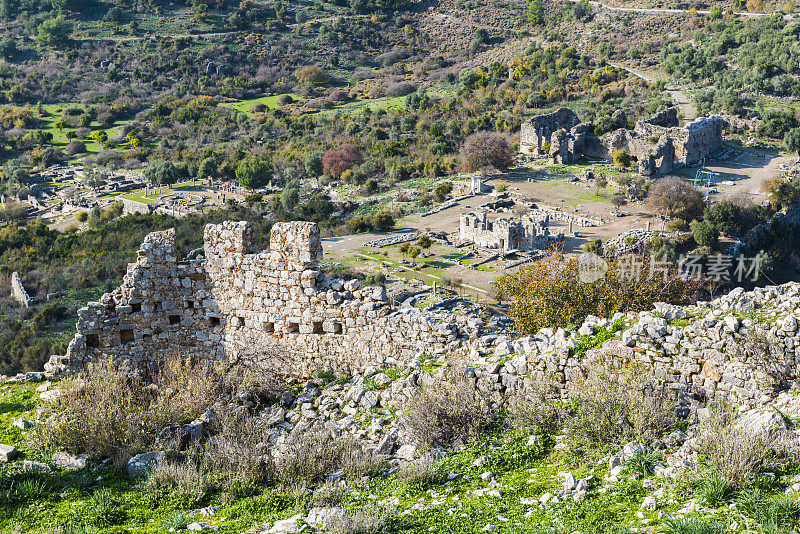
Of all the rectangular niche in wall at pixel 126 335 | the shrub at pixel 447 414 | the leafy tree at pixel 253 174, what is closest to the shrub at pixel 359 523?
the shrub at pixel 447 414

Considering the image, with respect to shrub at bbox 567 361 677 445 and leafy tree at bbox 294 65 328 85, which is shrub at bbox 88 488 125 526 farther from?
leafy tree at bbox 294 65 328 85

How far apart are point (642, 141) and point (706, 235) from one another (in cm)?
1524

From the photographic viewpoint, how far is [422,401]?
8.23 meters

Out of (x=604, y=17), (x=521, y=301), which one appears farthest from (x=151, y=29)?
(x=521, y=301)

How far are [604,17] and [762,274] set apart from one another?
56.9m

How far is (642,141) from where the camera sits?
48.3 meters

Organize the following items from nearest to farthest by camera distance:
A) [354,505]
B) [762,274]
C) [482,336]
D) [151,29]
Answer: [354,505] → [482,336] → [762,274] → [151,29]

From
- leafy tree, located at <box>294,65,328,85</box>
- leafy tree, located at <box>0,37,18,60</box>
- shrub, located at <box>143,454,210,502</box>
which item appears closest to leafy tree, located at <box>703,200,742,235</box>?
shrub, located at <box>143,454,210,502</box>

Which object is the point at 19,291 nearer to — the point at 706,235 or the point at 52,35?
the point at 706,235

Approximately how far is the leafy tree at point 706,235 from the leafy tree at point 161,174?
3756 centimetres

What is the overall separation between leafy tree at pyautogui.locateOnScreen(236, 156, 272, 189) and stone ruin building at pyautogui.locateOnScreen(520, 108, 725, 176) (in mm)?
18183

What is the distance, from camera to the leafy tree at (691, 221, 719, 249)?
34531mm

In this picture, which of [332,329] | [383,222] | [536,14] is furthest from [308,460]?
[536,14]

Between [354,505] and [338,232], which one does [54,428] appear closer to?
[354,505]
